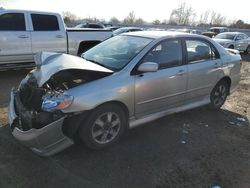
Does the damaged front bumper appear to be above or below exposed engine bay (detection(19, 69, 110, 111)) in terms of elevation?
below

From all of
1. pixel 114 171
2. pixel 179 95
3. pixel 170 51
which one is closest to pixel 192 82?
pixel 179 95

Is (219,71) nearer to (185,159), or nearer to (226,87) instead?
(226,87)

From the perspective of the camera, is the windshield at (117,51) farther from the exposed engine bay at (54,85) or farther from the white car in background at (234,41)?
the white car in background at (234,41)

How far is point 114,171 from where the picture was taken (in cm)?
373

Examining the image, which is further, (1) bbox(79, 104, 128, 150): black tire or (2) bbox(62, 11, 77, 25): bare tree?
(2) bbox(62, 11, 77, 25): bare tree

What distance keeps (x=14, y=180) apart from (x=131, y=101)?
189 centimetres

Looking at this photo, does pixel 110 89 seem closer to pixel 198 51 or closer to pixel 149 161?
pixel 149 161

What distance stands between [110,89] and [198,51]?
2.28 metres

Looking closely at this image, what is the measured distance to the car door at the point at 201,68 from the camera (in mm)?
5291

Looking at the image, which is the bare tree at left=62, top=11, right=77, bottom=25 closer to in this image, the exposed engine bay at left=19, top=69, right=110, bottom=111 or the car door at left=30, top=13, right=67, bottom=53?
the car door at left=30, top=13, right=67, bottom=53

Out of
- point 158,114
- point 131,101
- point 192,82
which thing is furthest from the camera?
point 192,82

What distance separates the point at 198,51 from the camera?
552 centimetres

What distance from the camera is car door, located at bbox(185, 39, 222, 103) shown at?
529 centimetres

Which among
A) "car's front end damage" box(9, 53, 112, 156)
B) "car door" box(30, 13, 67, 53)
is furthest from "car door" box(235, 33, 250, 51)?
"car's front end damage" box(9, 53, 112, 156)
